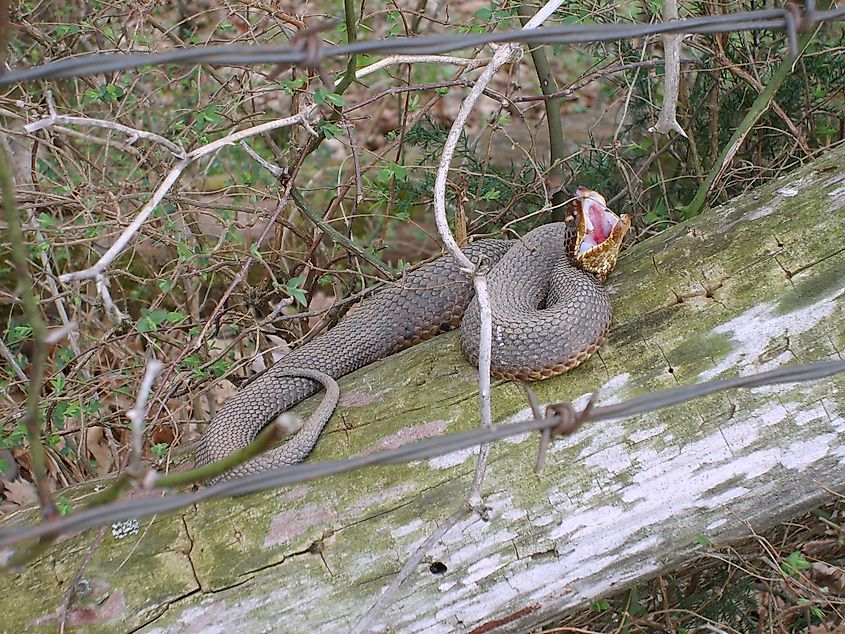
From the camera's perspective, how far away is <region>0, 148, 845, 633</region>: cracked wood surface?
2.99 metres

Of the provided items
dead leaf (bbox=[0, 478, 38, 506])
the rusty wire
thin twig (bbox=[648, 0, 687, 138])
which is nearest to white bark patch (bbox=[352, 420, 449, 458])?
the rusty wire

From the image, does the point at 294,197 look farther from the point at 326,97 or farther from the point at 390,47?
the point at 390,47

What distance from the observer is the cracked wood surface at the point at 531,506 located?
9.80ft

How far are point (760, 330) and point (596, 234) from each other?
0.87 m

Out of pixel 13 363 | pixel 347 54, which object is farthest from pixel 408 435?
pixel 13 363

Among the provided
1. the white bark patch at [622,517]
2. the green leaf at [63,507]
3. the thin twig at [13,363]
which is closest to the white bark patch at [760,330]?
the white bark patch at [622,517]

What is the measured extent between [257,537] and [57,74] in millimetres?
1949

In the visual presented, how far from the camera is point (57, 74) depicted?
1739 mm

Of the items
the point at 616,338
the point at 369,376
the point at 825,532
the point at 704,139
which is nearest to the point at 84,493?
the point at 369,376

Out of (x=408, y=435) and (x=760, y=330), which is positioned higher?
(x=760, y=330)

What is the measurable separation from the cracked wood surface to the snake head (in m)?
0.40

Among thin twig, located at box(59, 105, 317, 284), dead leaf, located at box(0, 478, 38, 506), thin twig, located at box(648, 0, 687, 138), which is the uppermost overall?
thin twig, located at box(59, 105, 317, 284)

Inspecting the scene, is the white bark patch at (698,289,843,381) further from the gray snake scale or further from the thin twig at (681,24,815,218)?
the thin twig at (681,24,815,218)

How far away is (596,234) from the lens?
154 inches
